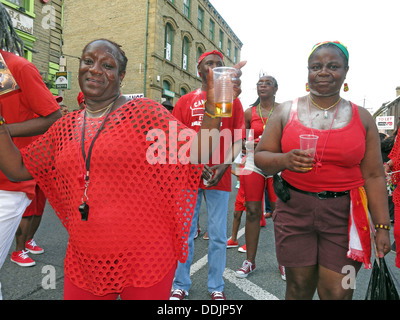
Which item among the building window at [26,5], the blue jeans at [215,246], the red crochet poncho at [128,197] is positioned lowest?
the blue jeans at [215,246]

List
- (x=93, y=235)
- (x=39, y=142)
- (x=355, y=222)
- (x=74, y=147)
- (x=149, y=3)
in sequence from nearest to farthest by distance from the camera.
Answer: (x=93, y=235), (x=74, y=147), (x=39, y=142), (x=355, y=222), (x=149, y=3)

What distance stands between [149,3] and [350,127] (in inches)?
794

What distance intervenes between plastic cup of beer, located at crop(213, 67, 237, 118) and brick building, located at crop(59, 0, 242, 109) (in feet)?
59.0

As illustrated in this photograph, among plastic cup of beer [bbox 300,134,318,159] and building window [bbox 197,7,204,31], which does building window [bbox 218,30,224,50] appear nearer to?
building window [bbox 197,7,204,31]

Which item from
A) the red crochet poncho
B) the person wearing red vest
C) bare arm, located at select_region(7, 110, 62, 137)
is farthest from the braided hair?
the red crochet poncho

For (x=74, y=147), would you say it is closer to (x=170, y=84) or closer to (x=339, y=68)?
(x=339, y=68)

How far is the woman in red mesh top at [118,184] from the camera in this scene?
57.1 inches

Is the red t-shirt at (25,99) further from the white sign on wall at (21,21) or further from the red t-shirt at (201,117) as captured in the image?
the white sign on wall at (21,21)

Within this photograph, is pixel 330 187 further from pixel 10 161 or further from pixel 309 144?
pixel 10 161

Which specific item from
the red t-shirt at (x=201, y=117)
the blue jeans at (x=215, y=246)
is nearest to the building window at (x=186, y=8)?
the red t-shirt at (x=201, y=117)

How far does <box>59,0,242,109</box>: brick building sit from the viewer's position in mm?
19234

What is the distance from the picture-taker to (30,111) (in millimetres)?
2131

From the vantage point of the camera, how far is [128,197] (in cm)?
147
